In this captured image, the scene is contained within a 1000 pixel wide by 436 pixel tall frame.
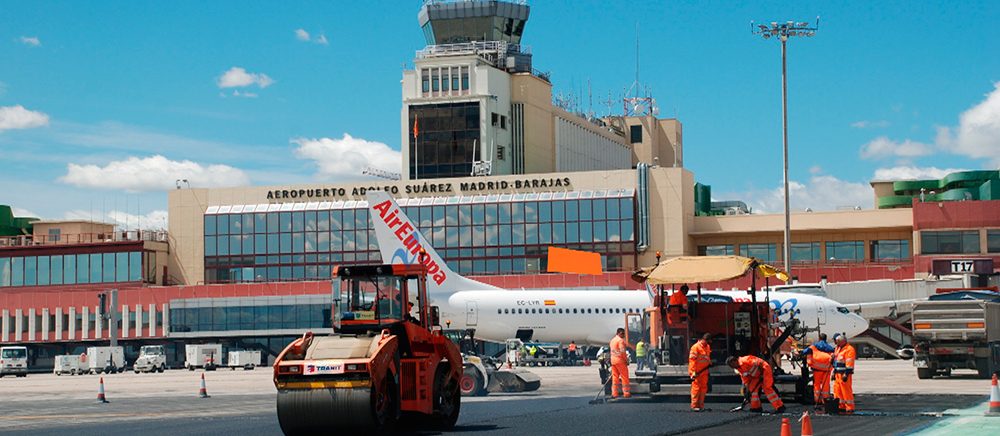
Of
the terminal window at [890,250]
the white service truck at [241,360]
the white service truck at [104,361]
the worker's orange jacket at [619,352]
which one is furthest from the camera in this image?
the terminal window at [890,250]

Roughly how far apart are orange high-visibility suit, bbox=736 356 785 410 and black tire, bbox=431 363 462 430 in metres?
6.61

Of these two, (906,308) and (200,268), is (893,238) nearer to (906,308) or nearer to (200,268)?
(906,308)

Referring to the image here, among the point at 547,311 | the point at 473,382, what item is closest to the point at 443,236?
the point at 547,311

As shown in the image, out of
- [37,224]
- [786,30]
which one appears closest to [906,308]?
[786,30]

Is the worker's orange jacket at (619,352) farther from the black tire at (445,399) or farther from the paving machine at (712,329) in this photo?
the black tire at (445,399)

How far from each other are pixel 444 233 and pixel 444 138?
1063 cm

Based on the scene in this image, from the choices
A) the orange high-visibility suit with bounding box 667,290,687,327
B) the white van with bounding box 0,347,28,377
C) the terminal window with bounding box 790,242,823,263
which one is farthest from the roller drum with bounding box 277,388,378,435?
the terminal window with bounding box 790,242,823,263

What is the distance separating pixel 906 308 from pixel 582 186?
32.9 meters

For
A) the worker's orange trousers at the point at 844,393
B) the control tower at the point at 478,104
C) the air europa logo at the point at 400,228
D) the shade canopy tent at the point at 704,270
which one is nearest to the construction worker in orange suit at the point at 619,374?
the shade canopy tent at the point at 704,270

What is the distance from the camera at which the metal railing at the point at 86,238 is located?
103m

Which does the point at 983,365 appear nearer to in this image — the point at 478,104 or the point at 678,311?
the point at 678,311

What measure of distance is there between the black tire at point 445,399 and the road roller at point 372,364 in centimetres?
2

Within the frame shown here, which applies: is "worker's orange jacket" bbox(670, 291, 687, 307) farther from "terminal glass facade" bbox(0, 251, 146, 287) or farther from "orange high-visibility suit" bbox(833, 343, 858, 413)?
"terminal glass facade" bbox(0, 251, 146, 287)

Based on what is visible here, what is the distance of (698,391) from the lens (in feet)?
93.6
